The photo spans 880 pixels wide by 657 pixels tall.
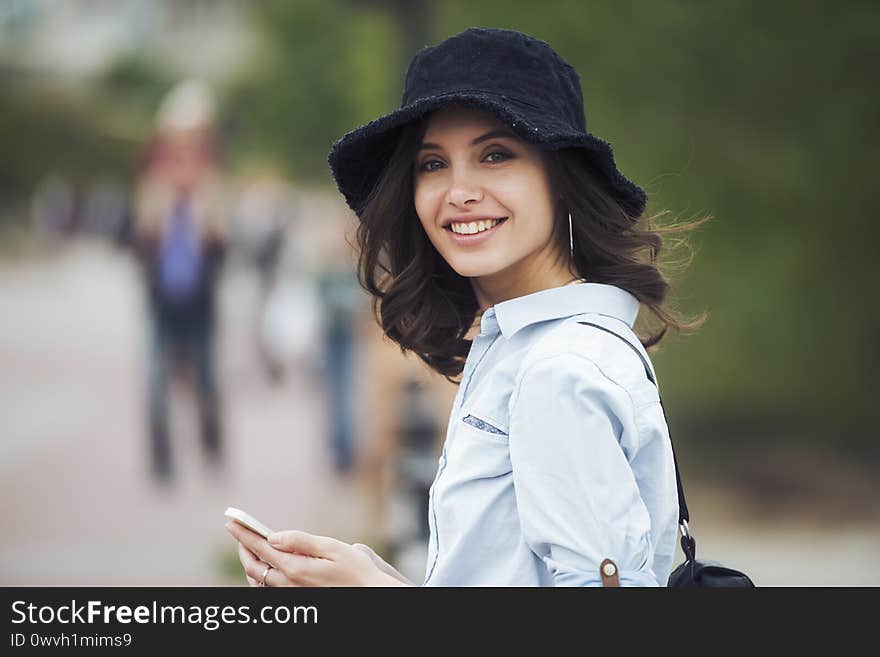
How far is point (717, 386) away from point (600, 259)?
465 centimetres

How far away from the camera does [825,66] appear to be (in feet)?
19.6

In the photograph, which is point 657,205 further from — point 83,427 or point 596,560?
point 596,560

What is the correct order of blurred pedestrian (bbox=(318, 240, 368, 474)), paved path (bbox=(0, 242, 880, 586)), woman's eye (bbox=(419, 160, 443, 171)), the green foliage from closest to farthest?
1. woman's eye (bbox=(419, 160, 443, 171))
2. paved path (bbox=(0, 242, 880, 586))
3. blurred pedestrian (bbox=(318, 240, 368, 474))
4. the green foliage

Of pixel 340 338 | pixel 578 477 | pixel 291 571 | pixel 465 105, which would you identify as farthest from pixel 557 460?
pixel 340 338

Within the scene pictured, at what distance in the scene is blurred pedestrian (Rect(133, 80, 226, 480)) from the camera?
600 centimetres

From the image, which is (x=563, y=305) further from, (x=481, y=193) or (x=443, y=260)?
(x=443, y=260)

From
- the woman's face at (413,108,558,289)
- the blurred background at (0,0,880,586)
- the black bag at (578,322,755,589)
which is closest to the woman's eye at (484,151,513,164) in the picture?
the woman's face at (413,108,558,289)

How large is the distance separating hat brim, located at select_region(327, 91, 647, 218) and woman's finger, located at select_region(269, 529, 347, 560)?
0.56 m

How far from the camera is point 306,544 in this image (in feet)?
4.46

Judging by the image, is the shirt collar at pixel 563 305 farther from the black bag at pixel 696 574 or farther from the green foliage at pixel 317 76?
the green foliage at pixel 317 76

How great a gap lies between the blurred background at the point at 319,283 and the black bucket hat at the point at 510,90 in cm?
436

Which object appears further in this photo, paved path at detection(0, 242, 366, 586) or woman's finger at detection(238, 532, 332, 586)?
paved path at detection(0, 242, 366, 586)

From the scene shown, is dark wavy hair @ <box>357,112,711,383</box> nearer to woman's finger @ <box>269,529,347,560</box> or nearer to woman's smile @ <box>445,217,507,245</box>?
woman's smile @ <box>445,217,507,245</box>

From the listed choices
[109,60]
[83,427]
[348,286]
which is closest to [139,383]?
[83,427]
